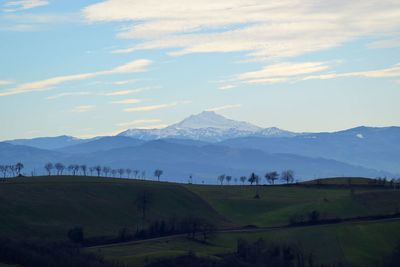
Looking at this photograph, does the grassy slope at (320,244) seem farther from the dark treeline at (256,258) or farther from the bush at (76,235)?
the bush at (76,235)

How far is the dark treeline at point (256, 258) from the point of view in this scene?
142m

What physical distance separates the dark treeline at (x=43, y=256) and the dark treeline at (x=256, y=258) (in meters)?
11.1

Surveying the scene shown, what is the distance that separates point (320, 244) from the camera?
17400cm

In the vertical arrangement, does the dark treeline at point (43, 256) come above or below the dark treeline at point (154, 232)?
below

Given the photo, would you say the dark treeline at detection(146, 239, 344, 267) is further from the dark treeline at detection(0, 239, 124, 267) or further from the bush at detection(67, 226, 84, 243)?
the bush at detection(67, 226, 84, 243)

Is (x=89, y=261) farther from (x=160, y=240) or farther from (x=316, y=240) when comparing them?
(x=316, y=240)

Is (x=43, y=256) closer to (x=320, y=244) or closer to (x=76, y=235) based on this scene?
(x=76, y=235)

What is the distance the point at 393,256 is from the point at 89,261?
226ft

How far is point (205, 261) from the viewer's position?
14262 centimetres

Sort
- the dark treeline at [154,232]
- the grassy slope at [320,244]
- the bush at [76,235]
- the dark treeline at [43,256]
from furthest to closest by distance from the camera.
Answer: the dark treeline at [154,232] → the bush at [76,235] → the grassy slope at [320,244] → the dark treeline at [43,256]

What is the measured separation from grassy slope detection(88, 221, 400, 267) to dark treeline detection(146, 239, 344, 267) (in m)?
3.61

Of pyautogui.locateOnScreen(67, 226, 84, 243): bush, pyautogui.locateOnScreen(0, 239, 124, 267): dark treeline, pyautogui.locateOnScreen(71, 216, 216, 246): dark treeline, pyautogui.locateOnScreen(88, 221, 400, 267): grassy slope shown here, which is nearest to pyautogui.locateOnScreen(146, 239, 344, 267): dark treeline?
pyautogui.locateOnScreen(88, 221, 400, 267): grassy slope

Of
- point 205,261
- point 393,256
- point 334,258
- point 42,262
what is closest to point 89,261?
point 42,262

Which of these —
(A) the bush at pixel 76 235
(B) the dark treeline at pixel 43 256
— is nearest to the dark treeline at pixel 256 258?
(B) the dark treeline at pixel 43 256
